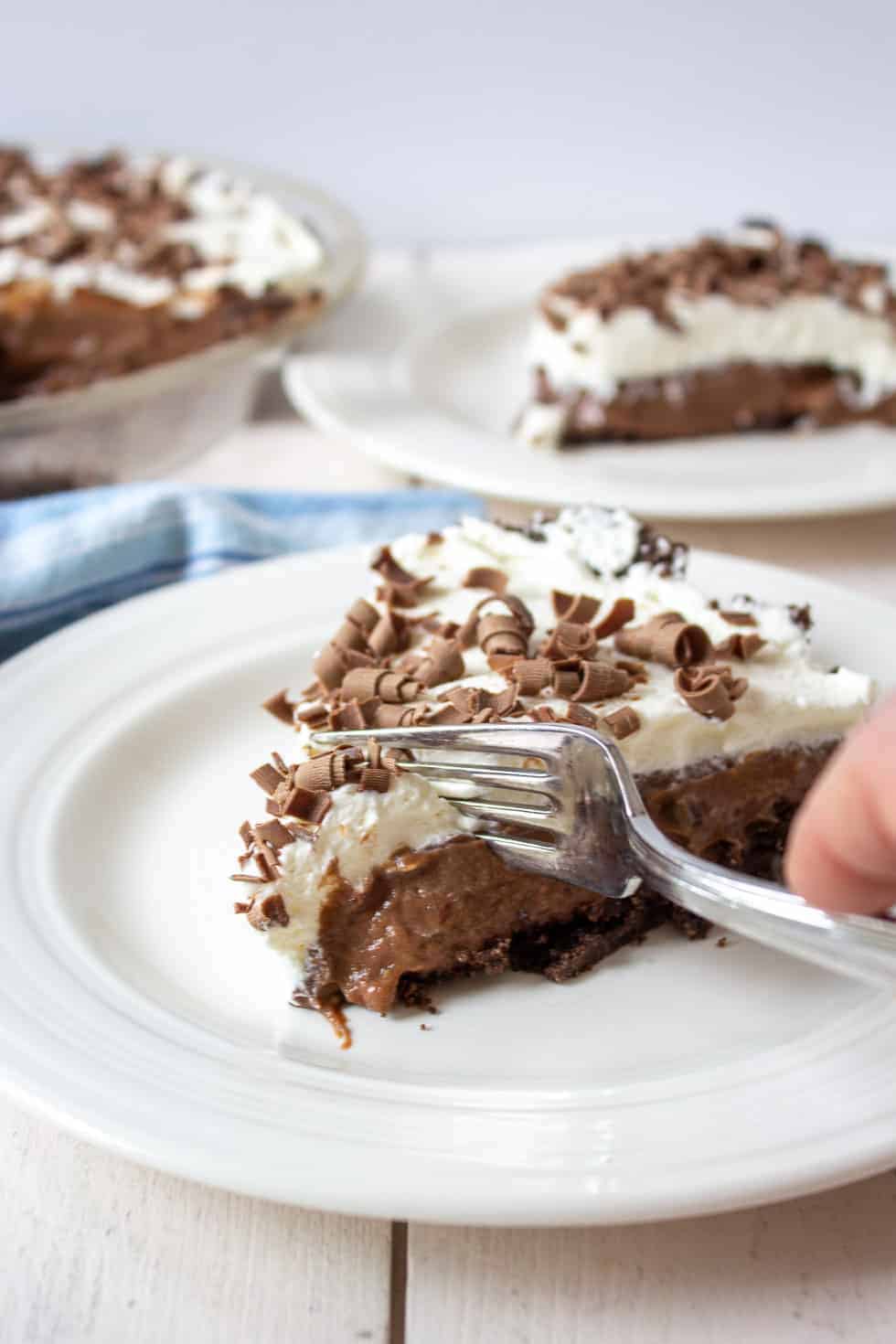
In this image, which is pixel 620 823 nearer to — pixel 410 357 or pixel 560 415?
pixel 560 415

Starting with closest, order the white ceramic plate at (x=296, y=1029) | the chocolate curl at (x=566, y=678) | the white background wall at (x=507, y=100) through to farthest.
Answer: the white ceramic plate at (x=296, y=1029) < the chocolate curl at (x=566, y=678) < the white background wall at (x=507, y=100)

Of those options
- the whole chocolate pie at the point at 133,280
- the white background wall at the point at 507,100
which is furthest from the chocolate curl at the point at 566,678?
the white background wall at the point at 507,100

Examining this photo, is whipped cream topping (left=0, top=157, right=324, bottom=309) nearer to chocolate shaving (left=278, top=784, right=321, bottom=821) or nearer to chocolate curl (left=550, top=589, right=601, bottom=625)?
chocolate curl (left=550, top=589, right=601, bottom=625)

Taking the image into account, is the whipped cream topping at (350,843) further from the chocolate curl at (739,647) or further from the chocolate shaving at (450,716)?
the chocolate curl at (739,647)

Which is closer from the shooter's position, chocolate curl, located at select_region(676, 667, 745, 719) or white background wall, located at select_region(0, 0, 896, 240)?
chocolate curl, located at select_region(676, 667, 745, 719)

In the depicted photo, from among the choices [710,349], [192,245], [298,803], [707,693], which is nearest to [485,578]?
[707,693]

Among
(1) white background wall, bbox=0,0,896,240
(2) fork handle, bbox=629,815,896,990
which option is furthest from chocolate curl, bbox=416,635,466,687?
(1) white background wall, bbox=0,0,896,240

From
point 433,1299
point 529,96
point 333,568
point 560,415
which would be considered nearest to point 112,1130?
point 433,1299
